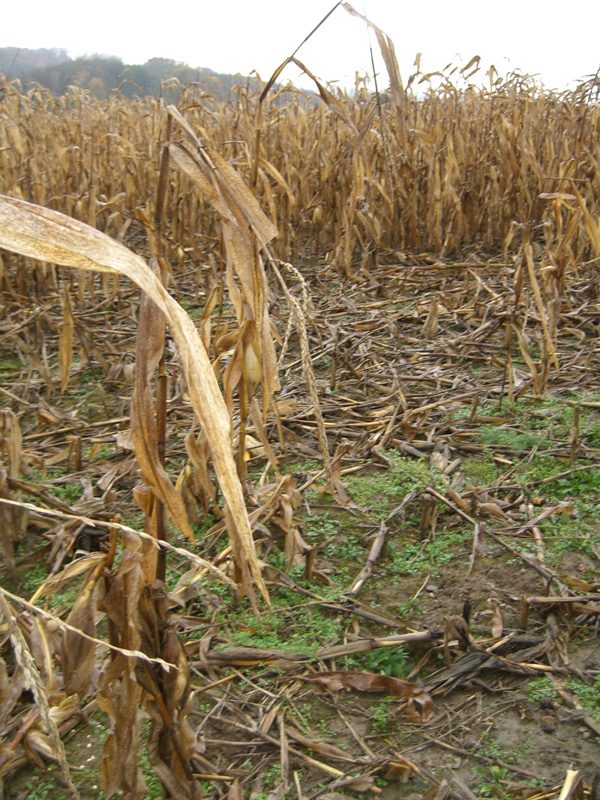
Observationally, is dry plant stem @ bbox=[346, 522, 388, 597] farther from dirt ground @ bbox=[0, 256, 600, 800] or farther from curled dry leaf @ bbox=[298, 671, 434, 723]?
curled dry leaf @ bbox=[298, 671, 434, 723]

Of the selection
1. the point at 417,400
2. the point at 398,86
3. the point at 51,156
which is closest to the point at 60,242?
the point at 398,86

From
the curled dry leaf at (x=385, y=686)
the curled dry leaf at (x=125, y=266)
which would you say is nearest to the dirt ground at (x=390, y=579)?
the curled dry leaf at (x=385, y=686)

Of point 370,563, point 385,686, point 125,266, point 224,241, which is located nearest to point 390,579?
point 370,563

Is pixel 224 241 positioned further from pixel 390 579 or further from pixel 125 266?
pixel 390 579

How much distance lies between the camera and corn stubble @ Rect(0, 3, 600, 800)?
96 centimetres

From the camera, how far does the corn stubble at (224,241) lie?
3.15 ft

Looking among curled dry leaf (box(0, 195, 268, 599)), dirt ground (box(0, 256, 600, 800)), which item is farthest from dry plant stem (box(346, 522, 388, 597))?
curled dry leaf (box(0, 195, 268, 599))

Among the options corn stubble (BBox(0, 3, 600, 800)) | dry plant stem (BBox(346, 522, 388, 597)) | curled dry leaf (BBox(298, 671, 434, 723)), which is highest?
corn stubble (BBox(0, 3, 600, 800))

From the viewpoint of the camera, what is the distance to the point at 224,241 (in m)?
1.32

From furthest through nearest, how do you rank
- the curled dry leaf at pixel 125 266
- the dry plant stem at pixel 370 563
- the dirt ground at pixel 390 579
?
the dry plant stem at pixel 370 563
the dirt ground at pixel 390 579
the curled dry leaf at pixel 125 266

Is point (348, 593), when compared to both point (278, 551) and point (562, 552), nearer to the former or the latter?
point (278, 551)

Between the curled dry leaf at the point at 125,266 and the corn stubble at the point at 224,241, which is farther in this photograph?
the corn stubble at the point at 224,241

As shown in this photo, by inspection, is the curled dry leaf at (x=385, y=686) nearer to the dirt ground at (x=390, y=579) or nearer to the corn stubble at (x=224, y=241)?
the dirt ground at (x=390, y=579)

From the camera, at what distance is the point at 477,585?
167 cm
